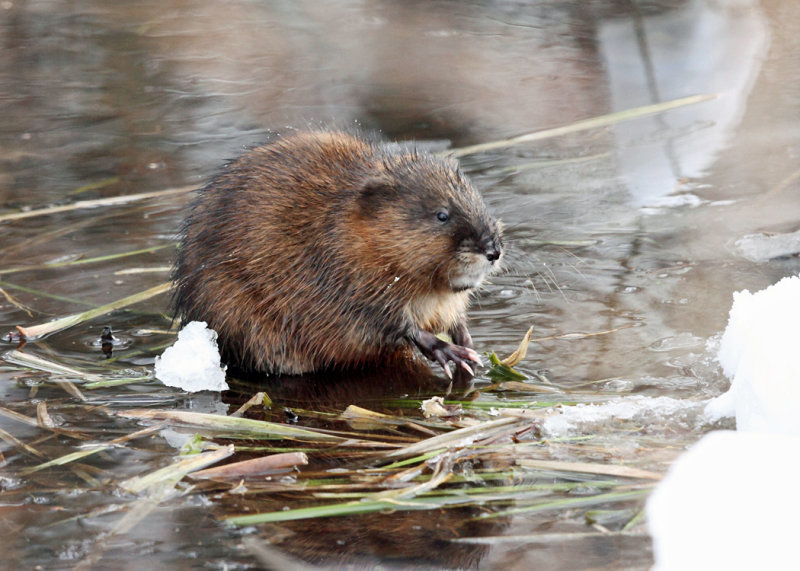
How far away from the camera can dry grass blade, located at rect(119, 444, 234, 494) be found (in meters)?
3.13

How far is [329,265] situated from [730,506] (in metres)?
2.06

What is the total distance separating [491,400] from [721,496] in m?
1.24

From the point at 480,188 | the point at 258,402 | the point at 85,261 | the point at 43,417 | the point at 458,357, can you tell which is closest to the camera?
the point at 43,417

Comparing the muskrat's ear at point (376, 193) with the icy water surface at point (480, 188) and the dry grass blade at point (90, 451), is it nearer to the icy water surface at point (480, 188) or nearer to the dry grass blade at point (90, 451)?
the icy water surface at point (480, 188)

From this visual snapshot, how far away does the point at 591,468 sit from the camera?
3.04 metres

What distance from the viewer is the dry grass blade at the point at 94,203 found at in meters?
6.01

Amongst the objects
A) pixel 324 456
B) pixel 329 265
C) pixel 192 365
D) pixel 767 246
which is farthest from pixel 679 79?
pixel 324 456

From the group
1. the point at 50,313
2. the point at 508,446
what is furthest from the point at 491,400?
the point at 50,313

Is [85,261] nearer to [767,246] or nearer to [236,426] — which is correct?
[236,426]

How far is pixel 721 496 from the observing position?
2.64m

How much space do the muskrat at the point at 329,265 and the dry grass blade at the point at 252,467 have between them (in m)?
1.05

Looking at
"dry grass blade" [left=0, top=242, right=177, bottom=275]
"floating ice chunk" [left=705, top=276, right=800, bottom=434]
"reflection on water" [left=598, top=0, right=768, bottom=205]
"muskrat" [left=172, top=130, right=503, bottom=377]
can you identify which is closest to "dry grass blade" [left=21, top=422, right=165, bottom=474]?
"muskrat" [left=172, top=130, right=503, bottom=377]

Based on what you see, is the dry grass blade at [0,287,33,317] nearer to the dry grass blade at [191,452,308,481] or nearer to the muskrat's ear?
the muskrat's ear

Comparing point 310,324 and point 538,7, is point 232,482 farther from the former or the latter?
point 538,7
